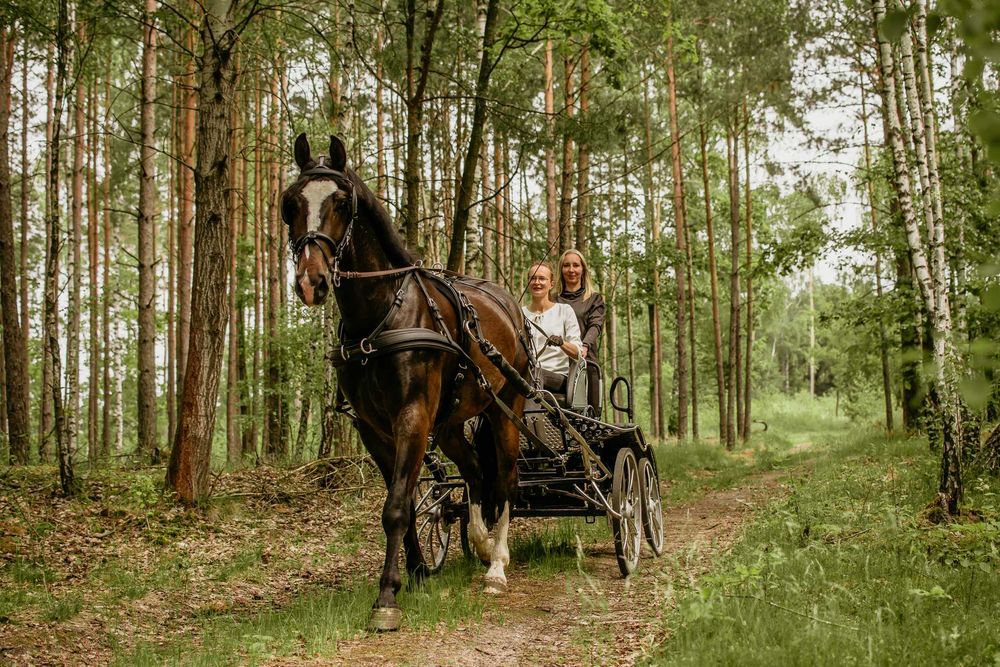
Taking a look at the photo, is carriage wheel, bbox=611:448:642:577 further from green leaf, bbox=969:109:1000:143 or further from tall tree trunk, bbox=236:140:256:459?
tall tree trunk, bbox=236:140:256:459

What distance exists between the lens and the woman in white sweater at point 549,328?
672cm

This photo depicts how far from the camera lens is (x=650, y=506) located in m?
6.85

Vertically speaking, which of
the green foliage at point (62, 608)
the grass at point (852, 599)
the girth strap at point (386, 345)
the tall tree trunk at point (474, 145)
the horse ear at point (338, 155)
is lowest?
the green foliage at point (62, 608)

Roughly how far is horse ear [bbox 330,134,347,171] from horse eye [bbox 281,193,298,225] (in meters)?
0.35

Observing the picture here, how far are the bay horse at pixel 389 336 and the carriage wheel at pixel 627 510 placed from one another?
2.67 ft

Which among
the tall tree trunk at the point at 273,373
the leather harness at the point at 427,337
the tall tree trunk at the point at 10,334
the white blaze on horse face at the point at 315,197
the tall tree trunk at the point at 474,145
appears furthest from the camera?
the tall tree trunk at the point at 273,373

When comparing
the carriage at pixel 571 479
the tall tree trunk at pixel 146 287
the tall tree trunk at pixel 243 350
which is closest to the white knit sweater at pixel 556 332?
the carriage at pixel 571 479

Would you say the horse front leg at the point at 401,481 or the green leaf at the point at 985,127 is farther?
the horse front leg at the point at 401,481

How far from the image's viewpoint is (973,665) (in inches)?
120

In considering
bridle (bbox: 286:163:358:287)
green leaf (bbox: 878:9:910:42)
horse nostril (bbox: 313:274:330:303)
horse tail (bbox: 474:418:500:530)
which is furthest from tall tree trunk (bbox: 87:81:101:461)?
green leaf (bbox: 878:9:910:42)

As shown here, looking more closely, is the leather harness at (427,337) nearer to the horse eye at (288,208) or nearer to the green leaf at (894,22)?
the horse eye at (288,208)

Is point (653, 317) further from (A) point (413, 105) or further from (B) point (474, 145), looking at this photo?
(A) point (413, 105)

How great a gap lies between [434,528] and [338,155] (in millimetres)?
3076

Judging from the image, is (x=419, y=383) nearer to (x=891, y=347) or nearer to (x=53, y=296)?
(x=53, y=296)
